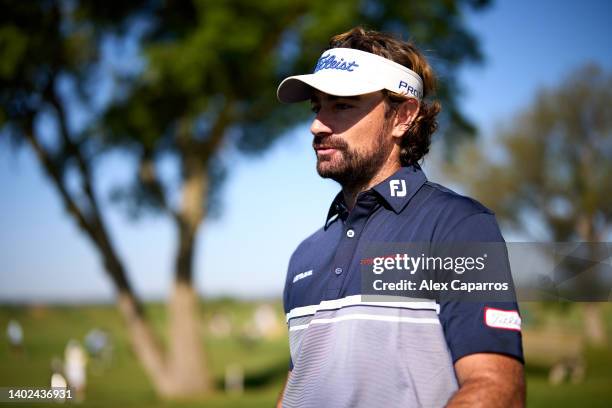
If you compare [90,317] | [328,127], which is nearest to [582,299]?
[328,127]

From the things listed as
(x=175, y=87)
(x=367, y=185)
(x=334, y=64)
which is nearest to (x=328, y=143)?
(x=367, y=185)

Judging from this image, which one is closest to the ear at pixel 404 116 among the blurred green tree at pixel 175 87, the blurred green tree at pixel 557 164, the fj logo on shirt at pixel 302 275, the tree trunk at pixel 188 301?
the fj logo on shirt at pixel 302 275

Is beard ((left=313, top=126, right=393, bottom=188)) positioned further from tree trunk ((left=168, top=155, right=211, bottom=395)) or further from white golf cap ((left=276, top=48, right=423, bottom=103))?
tree trunk ((left=168, top=155, right=211, bottom=395))

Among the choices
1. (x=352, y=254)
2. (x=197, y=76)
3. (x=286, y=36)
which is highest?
(x=286, y=36)

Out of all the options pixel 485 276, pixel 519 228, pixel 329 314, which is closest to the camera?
pixel 485 276

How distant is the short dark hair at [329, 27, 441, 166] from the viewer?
272cm

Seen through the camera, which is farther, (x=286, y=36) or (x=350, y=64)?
(x=286, y=36)

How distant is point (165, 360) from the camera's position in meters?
18.3

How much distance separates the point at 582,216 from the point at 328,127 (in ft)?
114

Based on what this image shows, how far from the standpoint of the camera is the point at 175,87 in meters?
15.6

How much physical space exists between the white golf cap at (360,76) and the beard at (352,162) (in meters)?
0.18

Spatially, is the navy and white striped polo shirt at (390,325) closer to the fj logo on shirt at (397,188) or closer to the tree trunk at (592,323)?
the fj logo on shirt at (397,188)

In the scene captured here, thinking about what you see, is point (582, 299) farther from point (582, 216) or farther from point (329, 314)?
point (582, 216)

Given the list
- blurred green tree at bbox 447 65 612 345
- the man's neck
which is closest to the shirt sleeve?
the man's neck
